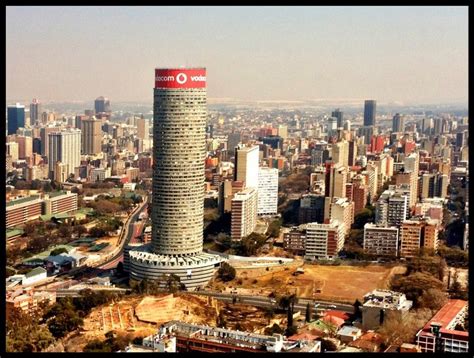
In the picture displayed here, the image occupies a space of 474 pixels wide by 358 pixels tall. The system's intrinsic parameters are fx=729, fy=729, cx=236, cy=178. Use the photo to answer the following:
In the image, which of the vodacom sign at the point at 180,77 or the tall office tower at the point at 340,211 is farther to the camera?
the tall office tower at the point at 340,211

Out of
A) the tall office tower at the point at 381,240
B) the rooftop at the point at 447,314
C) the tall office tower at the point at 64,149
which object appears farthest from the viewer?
the tall office tower at the point at 64,149

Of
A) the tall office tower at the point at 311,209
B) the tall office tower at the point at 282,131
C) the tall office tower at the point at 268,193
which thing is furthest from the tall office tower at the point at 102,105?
the tall office tower at the point at 311,209

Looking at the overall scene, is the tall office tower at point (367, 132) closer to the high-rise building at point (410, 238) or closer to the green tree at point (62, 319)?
the high-rise building at point (410, 238)

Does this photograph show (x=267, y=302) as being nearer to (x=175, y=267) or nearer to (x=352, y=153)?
(x=175, y=267)

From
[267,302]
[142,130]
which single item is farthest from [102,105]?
[267,302]

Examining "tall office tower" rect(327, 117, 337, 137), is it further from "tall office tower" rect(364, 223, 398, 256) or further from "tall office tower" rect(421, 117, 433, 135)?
"tall office tower" rect(364, 223, 398, 256)
